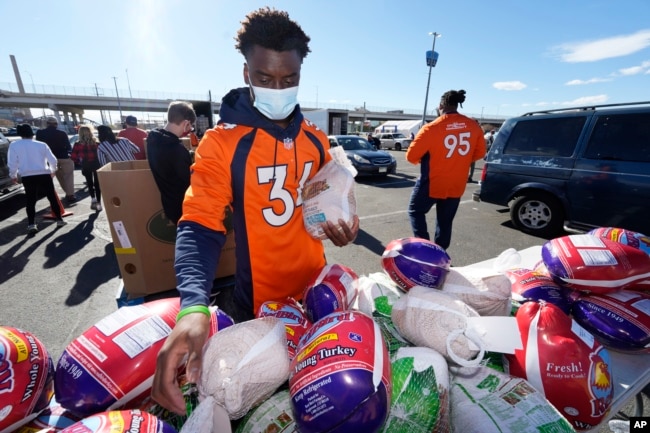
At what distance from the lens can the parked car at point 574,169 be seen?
13.7 feet

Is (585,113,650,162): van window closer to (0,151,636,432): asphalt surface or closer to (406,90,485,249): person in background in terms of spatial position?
(0,151,636,432): asphalt surface

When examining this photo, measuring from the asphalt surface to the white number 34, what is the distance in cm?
176

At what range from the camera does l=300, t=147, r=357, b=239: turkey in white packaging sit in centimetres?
134

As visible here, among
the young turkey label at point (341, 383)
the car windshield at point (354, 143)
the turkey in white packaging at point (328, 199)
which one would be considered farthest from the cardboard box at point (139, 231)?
the car windshield at point (354, 143)

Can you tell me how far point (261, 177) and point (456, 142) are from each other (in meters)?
2.84

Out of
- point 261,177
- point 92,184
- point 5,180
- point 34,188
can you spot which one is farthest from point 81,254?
point 261,177

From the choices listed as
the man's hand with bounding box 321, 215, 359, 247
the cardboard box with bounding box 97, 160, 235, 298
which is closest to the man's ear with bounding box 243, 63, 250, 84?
the man's hand with bounding box 321, 215, 359, 247

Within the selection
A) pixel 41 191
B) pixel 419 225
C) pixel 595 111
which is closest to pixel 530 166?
pixel 595 111

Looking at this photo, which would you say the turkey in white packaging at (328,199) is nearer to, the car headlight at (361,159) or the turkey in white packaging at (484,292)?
the turkey in white packaging at (484,292)

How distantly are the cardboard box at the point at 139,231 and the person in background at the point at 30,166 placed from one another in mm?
4600

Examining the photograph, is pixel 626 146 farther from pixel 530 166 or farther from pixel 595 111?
pixel 530 166

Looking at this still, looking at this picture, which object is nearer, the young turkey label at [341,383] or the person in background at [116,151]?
the young turkey label at [341,383]

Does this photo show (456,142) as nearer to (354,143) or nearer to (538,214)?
(538,214)

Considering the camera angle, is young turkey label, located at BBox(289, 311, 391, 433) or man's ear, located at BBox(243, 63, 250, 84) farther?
man's ear, located at BBox(243, 63, 250, 84)
